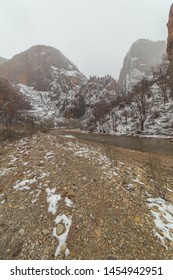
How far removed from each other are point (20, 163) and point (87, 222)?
5.53m

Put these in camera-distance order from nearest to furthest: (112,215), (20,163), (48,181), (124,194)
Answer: (112,215), (124,194), (48,181), (20,163)

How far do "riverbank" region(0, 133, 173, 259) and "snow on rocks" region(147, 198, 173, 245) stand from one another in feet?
0.10

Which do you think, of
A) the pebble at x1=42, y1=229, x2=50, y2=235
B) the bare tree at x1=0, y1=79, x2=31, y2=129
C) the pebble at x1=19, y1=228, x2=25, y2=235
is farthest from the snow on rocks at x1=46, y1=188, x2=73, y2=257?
the bare tree at x1=0, y1=79, x2=31, y2=129

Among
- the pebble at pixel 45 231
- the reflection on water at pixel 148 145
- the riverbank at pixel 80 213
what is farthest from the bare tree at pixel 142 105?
the pebble at pixel 45 231

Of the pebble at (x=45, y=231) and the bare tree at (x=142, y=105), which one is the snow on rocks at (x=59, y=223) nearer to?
the pebble at (x=45, y=231)

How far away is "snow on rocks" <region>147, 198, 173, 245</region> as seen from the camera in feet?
13.8

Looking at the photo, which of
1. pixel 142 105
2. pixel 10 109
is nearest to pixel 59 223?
pixel 10 109

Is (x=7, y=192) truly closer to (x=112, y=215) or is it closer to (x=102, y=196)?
(x=102, y=196)

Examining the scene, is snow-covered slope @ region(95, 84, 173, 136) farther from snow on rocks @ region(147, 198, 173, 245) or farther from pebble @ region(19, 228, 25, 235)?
pebble @ region(19, 228, 25, 235)

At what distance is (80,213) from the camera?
474 centimetres

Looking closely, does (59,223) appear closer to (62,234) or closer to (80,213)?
(62,234)

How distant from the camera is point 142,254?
3648 mm
